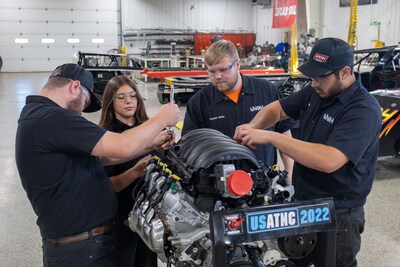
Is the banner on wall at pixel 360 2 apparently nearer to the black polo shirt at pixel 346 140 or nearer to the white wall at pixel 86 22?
the white wall at pixel 86 22

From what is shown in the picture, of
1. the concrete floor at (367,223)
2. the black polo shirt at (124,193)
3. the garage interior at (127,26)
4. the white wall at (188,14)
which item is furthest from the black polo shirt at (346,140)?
the white wall at (188,14)

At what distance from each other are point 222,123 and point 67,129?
1.31 metres

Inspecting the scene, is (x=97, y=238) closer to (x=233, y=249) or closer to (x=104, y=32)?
(x=233, y=249)

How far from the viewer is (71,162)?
1.94 metres

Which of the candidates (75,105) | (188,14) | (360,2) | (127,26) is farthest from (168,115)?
(188,14)

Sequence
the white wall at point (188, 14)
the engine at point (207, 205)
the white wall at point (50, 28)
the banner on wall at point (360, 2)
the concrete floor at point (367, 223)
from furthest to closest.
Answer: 1. the white wall at point (188, 14)
2. the white wall at point (50, 28)
3. the banner on wall at point (360, 2)
4. the concrete floor at point (367, 223)
5. the engine at point (207, 205)

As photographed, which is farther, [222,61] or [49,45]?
[49,45]

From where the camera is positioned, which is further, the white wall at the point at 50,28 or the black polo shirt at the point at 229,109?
the white wall at the point at 50,28

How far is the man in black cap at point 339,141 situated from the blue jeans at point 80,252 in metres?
0.86

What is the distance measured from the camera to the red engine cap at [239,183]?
154 cm

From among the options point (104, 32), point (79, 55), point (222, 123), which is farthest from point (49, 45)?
point (222, 123)

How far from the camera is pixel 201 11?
81.3 ft

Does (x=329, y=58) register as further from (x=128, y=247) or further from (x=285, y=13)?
(x=285, y=13)

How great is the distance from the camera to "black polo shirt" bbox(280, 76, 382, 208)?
1.95 meters
